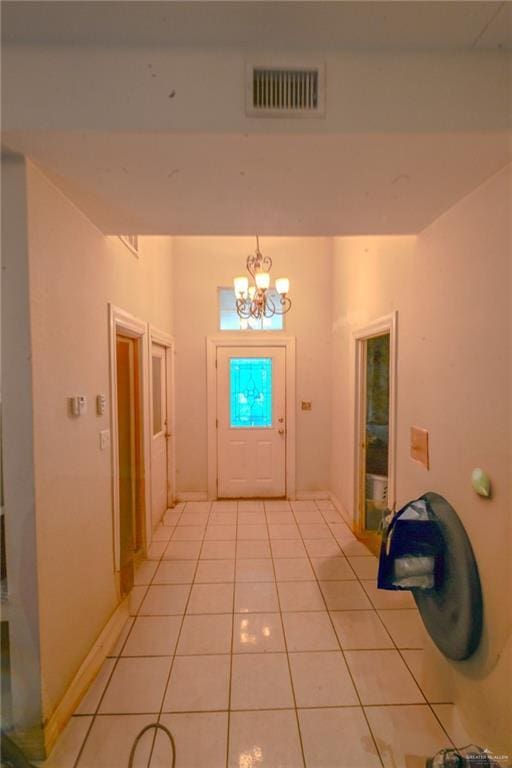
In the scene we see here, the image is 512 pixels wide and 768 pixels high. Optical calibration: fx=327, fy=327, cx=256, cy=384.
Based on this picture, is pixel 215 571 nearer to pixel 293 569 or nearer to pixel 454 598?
pixel 293 569

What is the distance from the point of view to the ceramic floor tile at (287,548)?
274cm

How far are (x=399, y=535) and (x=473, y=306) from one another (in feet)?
3.45

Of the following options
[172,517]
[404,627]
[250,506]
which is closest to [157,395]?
[172,517]

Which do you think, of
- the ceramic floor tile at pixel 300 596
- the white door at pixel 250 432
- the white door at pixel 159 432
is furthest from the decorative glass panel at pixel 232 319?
the ceramic floor tile at pixel 300 596

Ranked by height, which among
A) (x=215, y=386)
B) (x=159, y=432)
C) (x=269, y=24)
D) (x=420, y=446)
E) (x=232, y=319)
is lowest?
(x=159, y=432)

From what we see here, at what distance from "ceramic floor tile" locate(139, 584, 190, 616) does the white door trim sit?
0.35 metres

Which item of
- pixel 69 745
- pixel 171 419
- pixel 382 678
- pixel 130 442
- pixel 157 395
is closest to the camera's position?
pixel 69 745

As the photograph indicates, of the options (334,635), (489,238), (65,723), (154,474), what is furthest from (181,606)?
(489,238)

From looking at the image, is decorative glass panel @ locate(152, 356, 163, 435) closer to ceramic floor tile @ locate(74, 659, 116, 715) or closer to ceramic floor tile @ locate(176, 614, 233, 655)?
ceramic floor tile @ locate(176, 614, 233, 655)

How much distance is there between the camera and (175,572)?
2.50 metres

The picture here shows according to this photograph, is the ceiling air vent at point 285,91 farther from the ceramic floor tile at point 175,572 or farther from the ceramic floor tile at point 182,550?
the ceramic floor tile at point 182,550

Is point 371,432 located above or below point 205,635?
above

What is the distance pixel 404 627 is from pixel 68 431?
2.17 meters

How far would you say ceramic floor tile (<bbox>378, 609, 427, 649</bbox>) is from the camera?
1.82 meters
